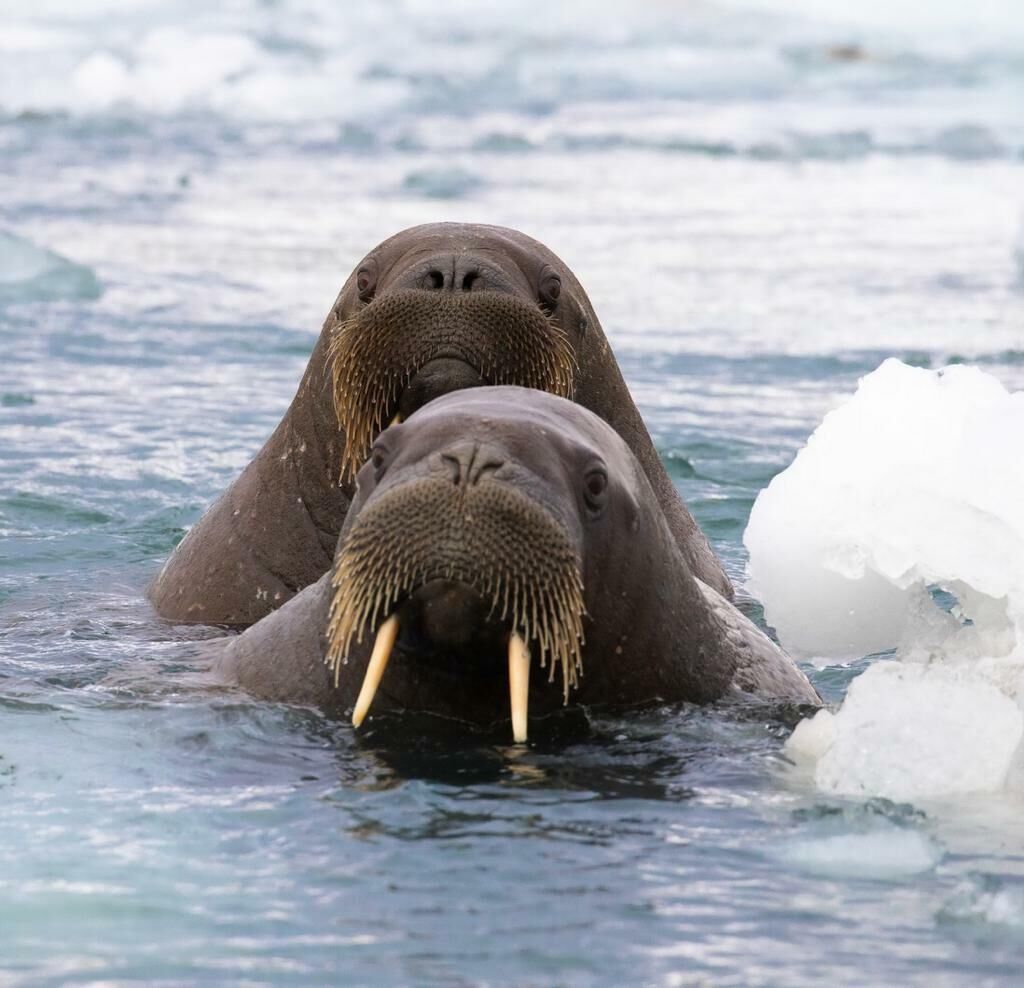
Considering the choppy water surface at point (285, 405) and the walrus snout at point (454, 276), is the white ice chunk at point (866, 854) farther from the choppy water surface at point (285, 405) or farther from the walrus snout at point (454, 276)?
the walrus snout at point (454, 276)

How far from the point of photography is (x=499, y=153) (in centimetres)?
2941

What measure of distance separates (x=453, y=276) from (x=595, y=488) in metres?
1.44

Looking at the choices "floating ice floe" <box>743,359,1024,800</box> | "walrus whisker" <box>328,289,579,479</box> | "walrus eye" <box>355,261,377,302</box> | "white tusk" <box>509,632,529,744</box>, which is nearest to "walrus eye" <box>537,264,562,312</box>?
"walrus whisker" <box>328,289,579,479</box>

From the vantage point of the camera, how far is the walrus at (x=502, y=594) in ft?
16.1

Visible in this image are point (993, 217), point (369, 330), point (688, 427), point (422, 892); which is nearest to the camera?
point (422, 892)

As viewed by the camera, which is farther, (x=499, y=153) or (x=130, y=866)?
(x=499, y=153)

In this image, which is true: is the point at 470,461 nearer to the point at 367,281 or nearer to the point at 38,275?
the point at 367,281

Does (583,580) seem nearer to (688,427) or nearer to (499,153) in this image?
(688,427)

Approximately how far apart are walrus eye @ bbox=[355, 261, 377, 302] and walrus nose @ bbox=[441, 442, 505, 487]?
194 cm

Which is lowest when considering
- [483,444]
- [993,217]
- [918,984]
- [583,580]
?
[918,984]

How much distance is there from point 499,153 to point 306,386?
22.5m

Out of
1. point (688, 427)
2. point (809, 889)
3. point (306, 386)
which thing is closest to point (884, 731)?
point (809, 889)

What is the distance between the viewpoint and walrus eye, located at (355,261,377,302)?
6.91m

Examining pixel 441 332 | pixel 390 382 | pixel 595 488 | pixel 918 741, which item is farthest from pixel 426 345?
pixel 918 741
